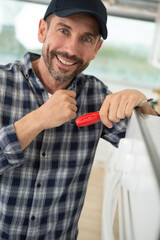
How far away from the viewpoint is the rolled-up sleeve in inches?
30.5

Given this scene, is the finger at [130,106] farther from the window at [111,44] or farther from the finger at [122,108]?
the window at [111,44]

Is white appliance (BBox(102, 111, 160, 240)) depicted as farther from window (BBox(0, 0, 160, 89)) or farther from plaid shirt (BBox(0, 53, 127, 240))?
window (BBox(0, 0, 160, 89))

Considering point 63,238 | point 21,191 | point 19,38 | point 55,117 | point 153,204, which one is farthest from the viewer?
point 19,38

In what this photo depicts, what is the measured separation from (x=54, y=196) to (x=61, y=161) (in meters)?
0.12

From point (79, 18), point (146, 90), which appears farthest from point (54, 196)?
point (146, 90)

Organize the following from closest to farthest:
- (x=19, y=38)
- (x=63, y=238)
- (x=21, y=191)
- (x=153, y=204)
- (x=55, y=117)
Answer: (x=153, y=204)
(x=55, y=117)
(x=21, y=191)
(x=63, y=238)
(x=19, y=38)

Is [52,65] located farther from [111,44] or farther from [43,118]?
[111,44]

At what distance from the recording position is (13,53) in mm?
3391

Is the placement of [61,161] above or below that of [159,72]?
below

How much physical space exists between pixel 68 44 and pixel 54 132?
31cm

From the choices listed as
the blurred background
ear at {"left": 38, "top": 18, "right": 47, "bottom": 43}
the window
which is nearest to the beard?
ear at {"left": 38, "top": 18, "right": 47, "bottom": 43}

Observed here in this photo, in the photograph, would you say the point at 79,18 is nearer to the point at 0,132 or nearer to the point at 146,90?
the point at 0,132

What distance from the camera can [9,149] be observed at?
777mm

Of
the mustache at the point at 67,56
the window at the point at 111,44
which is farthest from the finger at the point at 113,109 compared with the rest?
the window at the point at 111,44
